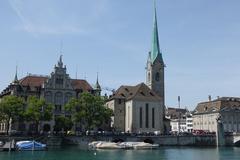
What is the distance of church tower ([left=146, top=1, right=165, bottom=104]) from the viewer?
395 ft

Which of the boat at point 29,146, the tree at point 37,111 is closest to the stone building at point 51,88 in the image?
the tree at point 37,111

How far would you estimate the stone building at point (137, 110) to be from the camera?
344ft

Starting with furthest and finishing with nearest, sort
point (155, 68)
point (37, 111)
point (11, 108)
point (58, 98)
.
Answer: point (155, 68) → point (58, 98) → point (37, 111) → point (11, 108)

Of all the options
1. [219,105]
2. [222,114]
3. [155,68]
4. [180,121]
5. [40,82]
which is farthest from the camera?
[180,121]

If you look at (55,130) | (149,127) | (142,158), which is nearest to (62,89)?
(55,130)

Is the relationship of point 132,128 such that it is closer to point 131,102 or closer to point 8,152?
point 131,102

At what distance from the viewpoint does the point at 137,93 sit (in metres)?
106

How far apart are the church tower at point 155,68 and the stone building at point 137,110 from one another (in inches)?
401

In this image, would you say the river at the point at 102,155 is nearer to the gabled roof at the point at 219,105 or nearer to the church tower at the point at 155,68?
the church tower at the point at 155,68

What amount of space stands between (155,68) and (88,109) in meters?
39.1

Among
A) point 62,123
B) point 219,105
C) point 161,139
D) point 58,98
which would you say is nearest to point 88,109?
point 62,123

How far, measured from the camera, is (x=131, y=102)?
10500 cm

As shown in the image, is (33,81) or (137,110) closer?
(33,81)

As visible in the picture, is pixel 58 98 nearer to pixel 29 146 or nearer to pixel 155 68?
pixel 29 146
